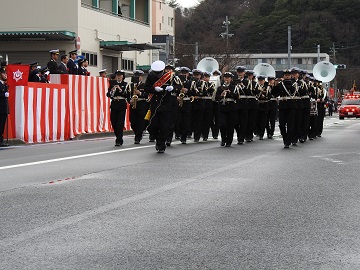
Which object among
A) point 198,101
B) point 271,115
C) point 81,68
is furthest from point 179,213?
point 81,68

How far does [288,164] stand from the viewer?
15344 millimetres

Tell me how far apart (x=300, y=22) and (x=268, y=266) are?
122418mm

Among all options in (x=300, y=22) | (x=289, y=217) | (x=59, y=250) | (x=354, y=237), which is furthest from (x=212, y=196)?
(x=300, y=22)

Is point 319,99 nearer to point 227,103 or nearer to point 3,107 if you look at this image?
point 227,103

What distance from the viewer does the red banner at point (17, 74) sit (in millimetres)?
22031

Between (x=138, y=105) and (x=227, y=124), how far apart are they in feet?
8.50

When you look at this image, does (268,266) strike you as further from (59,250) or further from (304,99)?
(304,99)

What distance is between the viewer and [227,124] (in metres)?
21.8

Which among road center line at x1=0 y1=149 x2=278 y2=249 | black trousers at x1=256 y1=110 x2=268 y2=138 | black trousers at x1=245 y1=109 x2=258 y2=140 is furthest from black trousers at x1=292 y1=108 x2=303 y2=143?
road center line at x1=0 y1=149 x2=278 y2=249

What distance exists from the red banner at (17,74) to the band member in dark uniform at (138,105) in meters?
2.72

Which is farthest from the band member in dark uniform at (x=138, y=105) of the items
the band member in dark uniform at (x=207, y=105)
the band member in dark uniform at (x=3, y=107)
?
the band member in dark uniform at (x=3, y=107)

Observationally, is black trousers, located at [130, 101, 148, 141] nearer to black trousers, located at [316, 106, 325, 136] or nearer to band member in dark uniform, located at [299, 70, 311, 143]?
band member in dark uniform, located at [299, 70, 311, 143]

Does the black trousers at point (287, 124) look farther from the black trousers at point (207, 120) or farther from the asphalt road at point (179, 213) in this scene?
the asphalt road at point (179, 213)

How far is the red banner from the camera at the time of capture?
22.0 meters
